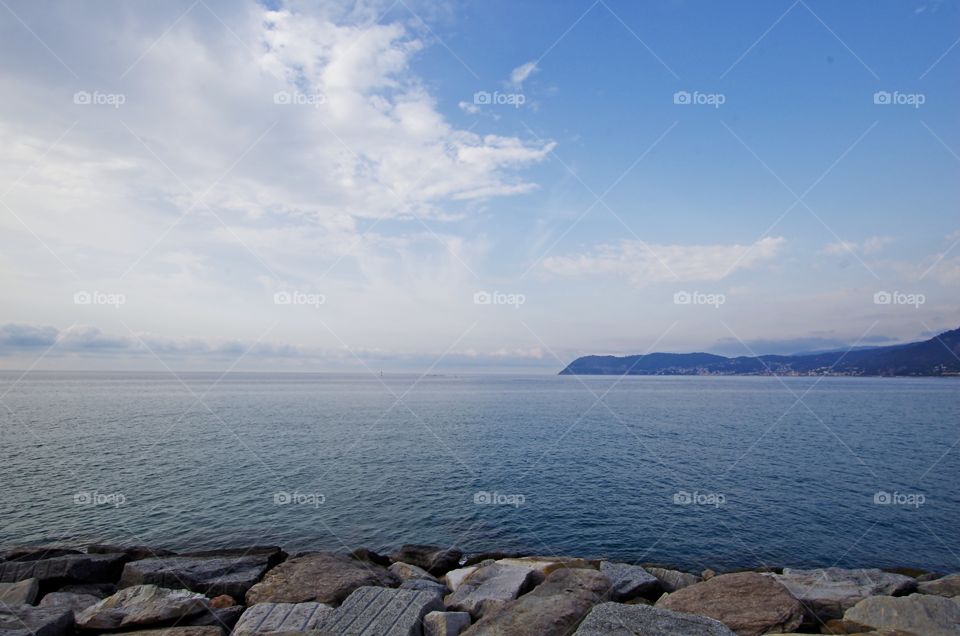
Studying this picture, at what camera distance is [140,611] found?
40.1 ft

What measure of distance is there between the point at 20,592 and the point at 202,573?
471cm

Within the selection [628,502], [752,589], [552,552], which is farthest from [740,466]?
[752,589]

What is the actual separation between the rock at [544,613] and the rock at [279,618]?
3618mm

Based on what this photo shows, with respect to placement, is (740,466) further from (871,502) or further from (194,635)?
(194,635)

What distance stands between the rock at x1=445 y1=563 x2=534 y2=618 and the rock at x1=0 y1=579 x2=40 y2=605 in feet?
39.7

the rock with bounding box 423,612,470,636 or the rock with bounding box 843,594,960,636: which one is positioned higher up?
the rock with bounding box 423,612,470,636

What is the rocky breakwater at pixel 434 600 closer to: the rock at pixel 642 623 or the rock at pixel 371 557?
the rock at pixel 642 623

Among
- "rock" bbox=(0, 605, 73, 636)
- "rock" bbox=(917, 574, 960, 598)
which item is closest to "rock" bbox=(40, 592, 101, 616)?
"rock" bbox=(0, 605, 73, 636)

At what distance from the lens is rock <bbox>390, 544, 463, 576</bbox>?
66.2 ft

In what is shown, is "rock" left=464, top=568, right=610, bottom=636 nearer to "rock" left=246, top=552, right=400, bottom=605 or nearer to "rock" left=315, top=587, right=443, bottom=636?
"rock" left=315, top=587, right=443, bottom=636

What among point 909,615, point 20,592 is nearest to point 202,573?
point 20,592

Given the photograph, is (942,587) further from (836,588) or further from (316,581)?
(316,581)

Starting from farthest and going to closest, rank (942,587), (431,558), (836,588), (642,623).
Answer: (431,558) < (942,587) < (836,588) < (642,623)

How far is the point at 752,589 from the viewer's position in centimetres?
1313
